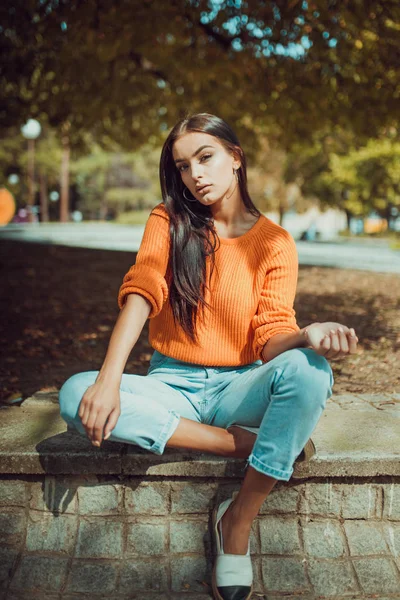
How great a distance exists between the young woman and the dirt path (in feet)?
5.55

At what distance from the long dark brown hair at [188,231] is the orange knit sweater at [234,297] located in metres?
0.03

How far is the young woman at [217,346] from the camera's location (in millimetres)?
2191

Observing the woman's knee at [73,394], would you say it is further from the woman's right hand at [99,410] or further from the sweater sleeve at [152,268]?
the sweater sleeve at [152,268]

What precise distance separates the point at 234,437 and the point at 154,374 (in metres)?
0.44

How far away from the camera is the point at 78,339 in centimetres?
562

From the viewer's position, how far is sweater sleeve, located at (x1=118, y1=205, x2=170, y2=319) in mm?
2398

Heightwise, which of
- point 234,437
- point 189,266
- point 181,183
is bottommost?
point 234,437

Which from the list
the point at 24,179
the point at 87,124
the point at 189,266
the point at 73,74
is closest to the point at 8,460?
the point at 189,266

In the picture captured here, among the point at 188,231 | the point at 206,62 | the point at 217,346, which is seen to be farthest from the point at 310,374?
the point at 206,62

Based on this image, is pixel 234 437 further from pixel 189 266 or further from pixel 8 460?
pixel 8 460

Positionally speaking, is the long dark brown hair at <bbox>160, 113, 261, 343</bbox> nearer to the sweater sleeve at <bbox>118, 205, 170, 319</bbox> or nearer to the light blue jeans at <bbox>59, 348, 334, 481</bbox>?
the sweater sleeve at <bbox>118, 205, 170, 319</bbox>

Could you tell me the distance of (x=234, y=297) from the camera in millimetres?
2568

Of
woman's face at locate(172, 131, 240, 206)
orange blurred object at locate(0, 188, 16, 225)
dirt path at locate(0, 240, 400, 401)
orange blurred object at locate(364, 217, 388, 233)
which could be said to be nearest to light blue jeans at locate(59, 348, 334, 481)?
woman's face at locate(172, 131, 240, 206)

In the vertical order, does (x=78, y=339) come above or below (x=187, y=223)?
below
